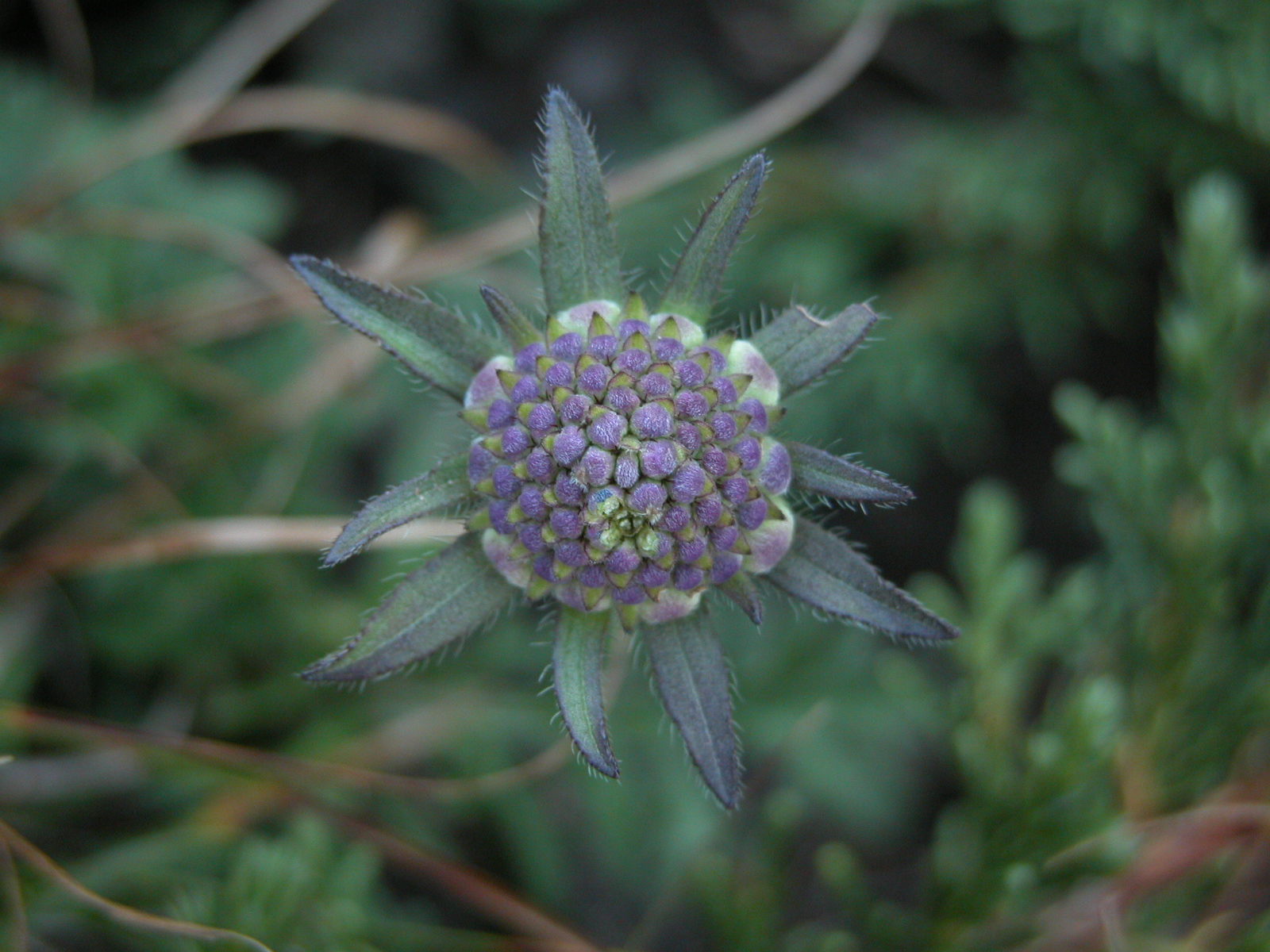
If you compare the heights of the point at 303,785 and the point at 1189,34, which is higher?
the point at 1189,34

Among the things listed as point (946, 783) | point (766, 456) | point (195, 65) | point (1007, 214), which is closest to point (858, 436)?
point (1007, 214)

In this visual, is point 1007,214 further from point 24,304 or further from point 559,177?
point 24,304

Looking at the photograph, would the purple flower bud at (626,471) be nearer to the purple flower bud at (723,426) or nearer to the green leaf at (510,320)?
the purple flower bud at (723,426)

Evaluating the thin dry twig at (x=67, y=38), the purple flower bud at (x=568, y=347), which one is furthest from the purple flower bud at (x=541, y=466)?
the thin dry twig at (x=67, y=38)

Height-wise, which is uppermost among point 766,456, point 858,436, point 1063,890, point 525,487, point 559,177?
point 858,436

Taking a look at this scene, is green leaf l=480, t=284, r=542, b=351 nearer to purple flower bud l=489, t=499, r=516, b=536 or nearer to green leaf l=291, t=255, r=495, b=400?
green leaf l=291, t=255, r=495, b=400

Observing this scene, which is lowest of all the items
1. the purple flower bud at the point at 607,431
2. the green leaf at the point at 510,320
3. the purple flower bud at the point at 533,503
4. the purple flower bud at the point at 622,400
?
the purple flower bud at the point at 533,503

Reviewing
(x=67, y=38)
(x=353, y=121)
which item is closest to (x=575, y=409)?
(x=353, y=121)
